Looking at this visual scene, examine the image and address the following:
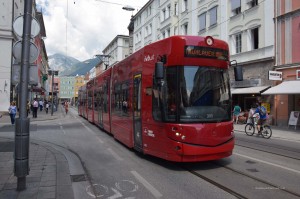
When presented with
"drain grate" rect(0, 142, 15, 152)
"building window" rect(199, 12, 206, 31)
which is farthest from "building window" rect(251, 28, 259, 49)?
"drain grate" rect(0, 142, 15, 152)

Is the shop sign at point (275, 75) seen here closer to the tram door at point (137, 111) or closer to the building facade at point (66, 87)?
the tram door at point (137, 111)

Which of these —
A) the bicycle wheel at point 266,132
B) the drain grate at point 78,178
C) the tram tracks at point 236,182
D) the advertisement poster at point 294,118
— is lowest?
the drain grate at point 78,178

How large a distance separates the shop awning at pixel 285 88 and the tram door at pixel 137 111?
39.9 ft

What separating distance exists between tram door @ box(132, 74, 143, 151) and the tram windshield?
1.26 metres

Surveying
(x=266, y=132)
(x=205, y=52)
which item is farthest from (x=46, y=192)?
(x=266, y=132)

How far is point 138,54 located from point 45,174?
171 inches

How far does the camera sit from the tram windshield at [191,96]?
704 centimetres

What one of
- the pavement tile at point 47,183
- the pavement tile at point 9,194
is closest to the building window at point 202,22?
the pavement tile at point 47,183

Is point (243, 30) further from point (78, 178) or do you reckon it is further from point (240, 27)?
point (78, 178)

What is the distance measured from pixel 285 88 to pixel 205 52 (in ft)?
44.6

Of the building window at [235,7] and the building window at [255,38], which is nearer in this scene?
the building window at [255,38]

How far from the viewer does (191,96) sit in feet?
23.3

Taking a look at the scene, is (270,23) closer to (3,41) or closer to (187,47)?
(187,47)

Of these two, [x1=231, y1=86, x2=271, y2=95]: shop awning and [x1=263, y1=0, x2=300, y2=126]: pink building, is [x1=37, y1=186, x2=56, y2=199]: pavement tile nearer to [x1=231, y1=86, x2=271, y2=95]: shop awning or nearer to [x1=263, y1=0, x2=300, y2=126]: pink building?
[x1=263, y1=0, x2=300, y2=126]: pink building
